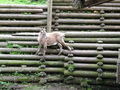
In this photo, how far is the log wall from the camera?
29.6 ft

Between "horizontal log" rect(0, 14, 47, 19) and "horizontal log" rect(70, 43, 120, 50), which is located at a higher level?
"horizontal log" rect(0, 14, 47, 19)

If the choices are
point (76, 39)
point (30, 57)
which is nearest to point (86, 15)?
point (76, 39)

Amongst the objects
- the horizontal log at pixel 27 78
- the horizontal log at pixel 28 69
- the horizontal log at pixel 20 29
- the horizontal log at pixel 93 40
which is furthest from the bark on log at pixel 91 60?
the horizontal log at pixel 20 29

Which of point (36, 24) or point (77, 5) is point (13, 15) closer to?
point (36, 24)

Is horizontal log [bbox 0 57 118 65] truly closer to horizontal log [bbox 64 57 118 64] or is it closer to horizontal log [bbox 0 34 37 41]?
horizontal log [bbox 64 57 118 64]

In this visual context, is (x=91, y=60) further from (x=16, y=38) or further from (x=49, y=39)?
(x=16, y=38)

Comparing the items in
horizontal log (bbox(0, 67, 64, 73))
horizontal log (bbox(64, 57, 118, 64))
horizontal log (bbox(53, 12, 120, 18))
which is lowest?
horizontal log (bbox(0, 67, 64, 73))

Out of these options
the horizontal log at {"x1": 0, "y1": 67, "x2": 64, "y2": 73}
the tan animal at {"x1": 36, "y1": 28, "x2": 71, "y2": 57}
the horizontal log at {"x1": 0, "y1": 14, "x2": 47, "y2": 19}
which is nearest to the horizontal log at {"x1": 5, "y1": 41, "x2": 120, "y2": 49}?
the tan animal at {"x1": 36, "y1": 28, "x2": 71, "y2": 57}

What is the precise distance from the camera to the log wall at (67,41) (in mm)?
9008

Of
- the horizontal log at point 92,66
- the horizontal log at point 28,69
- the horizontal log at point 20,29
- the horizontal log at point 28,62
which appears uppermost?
the horizontal log at point 20,29

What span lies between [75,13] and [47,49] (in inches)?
104

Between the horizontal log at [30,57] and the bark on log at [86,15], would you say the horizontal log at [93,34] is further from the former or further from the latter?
the bark on log at [86,15]

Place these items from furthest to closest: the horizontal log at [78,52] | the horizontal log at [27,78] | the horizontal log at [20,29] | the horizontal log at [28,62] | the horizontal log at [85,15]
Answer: the horizontal log at [85,15]
the horizontal log at [20,29]
the horizontal log at [28,62]
the horizontal log at [78,52]
the horizontal log at [27,78]

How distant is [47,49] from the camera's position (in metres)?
9.69
